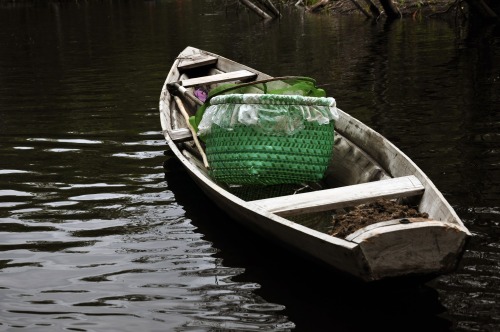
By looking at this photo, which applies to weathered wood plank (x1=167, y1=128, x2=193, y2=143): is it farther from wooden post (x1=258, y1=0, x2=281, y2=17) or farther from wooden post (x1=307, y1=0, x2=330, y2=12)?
wooden post (x1=307, y1=0, x2=330, y2=12)

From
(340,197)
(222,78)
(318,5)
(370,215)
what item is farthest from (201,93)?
(318,5)

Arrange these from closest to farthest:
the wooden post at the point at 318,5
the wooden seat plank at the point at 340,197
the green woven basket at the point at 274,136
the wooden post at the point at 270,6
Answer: the wooden seat plank at the point at 340,197
the green woven basket at the point at 274,136
the wooden post at the point at 270,6
the wooden post at the point at 318,5

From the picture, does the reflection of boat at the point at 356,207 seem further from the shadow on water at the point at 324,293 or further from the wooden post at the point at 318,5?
the wooden post at the point at 318,5

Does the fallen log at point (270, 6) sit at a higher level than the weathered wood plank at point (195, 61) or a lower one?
higher

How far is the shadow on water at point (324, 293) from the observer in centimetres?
453

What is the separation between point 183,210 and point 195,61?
4.79 metres

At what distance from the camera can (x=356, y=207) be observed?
5445 mm

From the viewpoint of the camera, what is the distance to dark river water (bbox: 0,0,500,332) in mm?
4738

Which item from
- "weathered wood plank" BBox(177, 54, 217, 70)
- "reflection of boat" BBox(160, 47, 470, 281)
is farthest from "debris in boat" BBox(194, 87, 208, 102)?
"reflection of boat" BBox(160, 47, 470, 281)

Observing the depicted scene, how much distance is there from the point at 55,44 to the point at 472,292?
19449mm

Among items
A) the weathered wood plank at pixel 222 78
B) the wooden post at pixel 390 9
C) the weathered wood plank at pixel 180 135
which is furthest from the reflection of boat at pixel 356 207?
the wooden post at pixel 390 9

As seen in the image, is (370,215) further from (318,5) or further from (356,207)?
(318,5)

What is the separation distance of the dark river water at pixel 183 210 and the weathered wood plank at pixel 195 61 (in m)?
0.91

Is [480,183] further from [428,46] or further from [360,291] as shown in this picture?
[428,46]
